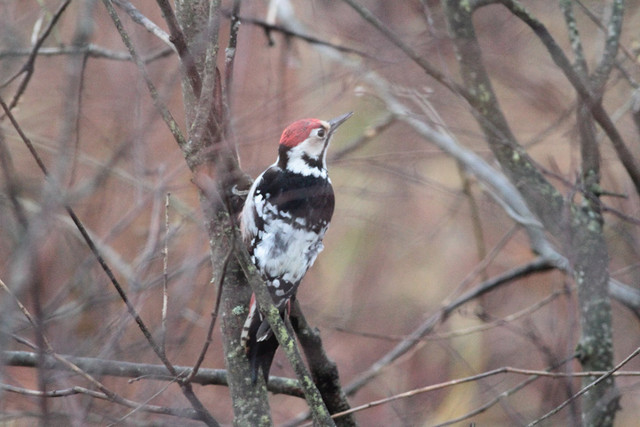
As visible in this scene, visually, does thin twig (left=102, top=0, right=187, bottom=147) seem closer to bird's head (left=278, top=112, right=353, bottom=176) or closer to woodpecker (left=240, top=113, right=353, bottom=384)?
woodpecker (left=240, top=113, right=353, bottom=384)

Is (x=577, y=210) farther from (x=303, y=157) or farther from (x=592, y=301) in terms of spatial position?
(x=303, y=157)

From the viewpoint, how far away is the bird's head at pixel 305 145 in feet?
12.1

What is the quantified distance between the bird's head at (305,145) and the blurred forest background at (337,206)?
0.12m

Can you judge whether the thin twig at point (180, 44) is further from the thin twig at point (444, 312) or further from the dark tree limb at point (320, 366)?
the thin twig at point (444, 312)

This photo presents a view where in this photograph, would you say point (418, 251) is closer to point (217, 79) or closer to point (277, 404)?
point (277, 404)

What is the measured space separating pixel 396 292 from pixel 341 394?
178 inches

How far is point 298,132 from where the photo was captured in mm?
3703

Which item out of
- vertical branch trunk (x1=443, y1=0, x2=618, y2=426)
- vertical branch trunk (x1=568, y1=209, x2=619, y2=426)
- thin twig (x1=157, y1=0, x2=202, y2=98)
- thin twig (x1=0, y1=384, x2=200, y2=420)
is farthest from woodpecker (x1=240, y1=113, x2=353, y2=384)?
vertical branch trunk (x1=568, y1=209, x2=619, y2=426)

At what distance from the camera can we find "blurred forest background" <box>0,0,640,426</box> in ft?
7.47

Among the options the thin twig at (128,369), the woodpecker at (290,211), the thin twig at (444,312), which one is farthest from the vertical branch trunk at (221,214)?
the thin twig at (444,312)

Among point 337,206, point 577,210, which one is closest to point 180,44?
point 577,210

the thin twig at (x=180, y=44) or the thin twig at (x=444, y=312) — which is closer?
the thin twig at (x=180, y=44)

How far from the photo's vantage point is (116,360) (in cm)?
245

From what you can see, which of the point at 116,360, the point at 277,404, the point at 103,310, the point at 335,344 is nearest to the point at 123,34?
the point at 116,360
